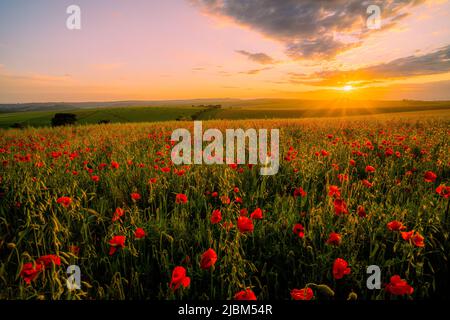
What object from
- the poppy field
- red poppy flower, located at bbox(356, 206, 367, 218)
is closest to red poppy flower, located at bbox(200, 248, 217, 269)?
the poppy field

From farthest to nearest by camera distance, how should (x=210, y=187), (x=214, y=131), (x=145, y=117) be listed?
1. (x=145, y=117)
2. (x=214, y=131)
3. (x=210, y=187)

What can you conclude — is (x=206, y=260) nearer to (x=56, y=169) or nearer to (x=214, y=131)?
(x=56, y=169)

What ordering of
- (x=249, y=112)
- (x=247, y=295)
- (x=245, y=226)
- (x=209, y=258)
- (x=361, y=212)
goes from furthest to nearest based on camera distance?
(x=249, y=112) < (x=361, y=212) < (x=245, y=226) < (x=209, y=258) < (x=247, y=295)

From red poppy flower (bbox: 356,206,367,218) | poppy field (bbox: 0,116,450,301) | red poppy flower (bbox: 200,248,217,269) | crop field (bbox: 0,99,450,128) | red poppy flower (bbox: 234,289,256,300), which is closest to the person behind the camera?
red poppy flower (bbox: 234,289,256,300)

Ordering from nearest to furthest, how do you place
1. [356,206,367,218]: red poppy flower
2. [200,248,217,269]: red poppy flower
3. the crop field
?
[200,248,217,269]: red poppy flower < [356,206,367,218]: red poppy flower < the crop field

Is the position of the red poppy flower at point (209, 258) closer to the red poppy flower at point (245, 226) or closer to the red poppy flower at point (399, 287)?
the red poppy flower at point (245, 226)

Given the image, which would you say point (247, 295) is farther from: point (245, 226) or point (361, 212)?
point (361, 212)

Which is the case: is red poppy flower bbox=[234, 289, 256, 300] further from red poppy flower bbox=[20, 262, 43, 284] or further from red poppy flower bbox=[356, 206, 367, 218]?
red poppy flower bbox=[356, 206, 367, 218]

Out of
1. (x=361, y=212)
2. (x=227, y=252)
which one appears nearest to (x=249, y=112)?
(x=361, y=212)
